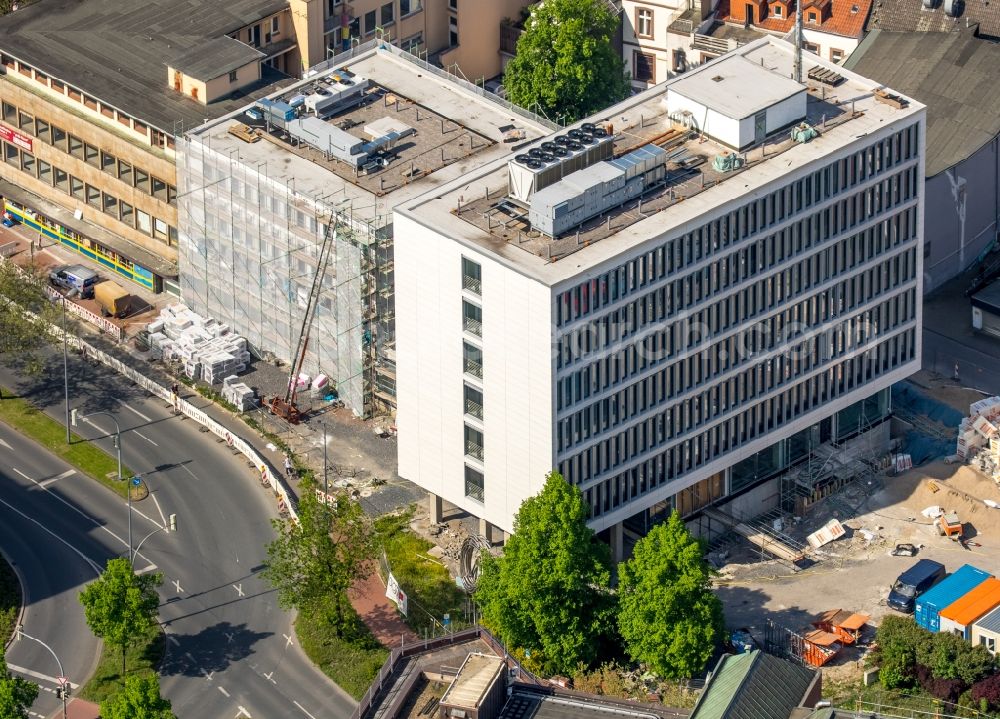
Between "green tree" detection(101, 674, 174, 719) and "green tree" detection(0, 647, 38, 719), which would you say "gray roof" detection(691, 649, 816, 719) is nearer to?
"green tree" detection(101, 674, 174, 719)

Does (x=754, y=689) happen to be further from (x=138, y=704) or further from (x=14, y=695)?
(x=14, y=695)

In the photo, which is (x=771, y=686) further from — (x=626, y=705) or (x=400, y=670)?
(x=400, y=670)

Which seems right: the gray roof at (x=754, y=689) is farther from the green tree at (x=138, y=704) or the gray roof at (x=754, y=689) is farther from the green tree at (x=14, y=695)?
the green tree at (x=14, y=695)

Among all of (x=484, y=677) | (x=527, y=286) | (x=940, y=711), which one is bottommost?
(x=940, y=711)

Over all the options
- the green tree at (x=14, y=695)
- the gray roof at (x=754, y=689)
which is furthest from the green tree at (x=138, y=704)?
the gray roof at (x=754, y=689)

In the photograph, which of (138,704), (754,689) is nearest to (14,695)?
(138,704)

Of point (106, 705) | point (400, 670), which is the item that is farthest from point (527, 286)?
point (106, 705)
